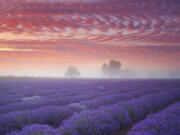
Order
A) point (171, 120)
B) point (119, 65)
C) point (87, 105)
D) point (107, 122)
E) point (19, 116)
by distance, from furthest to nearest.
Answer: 1. point (119, 65)
2. point (87, 105)
3. point (19, 116)
4. point (107, 122)
5. point (171, 120)

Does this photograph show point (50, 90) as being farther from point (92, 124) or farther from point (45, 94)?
point (92, 124)

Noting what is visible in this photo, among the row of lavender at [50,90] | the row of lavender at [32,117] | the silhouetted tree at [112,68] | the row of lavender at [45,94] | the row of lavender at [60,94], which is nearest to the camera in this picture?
the row of lavender at [32,117]

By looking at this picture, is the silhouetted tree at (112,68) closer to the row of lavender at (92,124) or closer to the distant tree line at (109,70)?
the distant tree line at (109,70)

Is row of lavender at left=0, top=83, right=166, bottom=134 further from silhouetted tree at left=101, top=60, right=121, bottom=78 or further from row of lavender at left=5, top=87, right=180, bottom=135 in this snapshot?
silhouetted tree at left=101, top=60, right=121, bottom=78

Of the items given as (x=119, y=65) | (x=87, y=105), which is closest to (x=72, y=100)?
(x=87, y=105)

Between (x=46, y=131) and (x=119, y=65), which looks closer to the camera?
(x=46, y=131)

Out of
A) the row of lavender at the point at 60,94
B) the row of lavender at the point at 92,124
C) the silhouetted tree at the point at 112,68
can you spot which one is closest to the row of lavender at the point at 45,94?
the row of lavender at the point at 60,94

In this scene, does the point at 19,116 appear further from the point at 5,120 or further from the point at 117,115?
the point at 117,115

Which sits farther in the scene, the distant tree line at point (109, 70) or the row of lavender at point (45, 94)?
the distant tree line at point (109, 70)

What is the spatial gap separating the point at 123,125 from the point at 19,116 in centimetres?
294

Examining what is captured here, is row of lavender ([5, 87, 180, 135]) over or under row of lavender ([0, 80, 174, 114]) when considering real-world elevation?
over

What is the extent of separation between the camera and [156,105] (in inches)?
263

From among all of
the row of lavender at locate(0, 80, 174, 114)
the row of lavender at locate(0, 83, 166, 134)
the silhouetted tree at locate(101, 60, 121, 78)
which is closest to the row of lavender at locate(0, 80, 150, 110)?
the row of lavender at locate(0, 80, 174, 114)

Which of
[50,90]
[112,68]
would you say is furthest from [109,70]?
[50,90]
